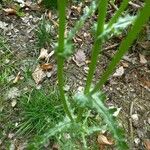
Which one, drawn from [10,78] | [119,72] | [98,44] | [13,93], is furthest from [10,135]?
[98,44]

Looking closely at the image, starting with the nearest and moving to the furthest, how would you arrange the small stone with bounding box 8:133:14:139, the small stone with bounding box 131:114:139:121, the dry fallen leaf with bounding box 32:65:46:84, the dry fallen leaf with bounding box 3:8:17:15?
the small stone with bounding box 8:133:14:139
the small stone with bounding box 131:114:139:121
the dry fallen leaf with bounding box 32:65:46:84
the dry fallen leaf with bounding box 3:8:17:15

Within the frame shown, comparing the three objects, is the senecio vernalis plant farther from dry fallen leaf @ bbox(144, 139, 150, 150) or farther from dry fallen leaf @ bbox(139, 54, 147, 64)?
dry fallen leaf @ bbox(139, 54, 147, 64)

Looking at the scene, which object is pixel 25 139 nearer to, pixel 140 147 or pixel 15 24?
pixel 140 147

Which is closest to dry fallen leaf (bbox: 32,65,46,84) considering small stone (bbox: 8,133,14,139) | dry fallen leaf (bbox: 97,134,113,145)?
small stone (bbox: 8,133,14,139)

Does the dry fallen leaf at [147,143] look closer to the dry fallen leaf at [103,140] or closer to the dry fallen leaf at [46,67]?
the dry fallen leaf at [103,140]

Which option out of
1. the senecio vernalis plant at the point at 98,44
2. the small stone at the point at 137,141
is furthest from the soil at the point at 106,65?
the senecio vernalis plant at the point at 98,44

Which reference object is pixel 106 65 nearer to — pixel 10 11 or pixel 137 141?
pixel 137 141
